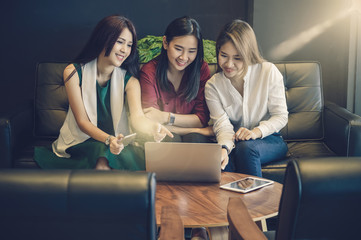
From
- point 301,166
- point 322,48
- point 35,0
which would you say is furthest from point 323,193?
point 35,0

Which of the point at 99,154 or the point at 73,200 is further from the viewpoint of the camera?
the point at 99,154

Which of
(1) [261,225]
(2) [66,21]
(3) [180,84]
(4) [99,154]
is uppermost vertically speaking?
(2) [66,21]

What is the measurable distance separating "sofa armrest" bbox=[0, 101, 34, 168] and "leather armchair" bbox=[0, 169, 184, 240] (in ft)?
6.11

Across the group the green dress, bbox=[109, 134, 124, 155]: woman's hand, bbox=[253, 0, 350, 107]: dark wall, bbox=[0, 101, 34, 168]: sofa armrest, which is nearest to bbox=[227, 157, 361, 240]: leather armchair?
bbox=[109, 134, 124, 155]: woman's hand

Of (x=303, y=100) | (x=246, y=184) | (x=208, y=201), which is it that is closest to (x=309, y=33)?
(x=303, y=100)

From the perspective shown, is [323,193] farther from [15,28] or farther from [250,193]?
[15,28]

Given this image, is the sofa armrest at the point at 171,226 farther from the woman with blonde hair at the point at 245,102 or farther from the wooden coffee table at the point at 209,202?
the woman with blonde hair at the point at 245,102

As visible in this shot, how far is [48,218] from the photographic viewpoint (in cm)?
81

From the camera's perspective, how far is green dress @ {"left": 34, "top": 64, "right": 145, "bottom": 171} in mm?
2348

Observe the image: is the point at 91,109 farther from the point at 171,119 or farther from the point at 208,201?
the point at 208,201

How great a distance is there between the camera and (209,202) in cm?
163

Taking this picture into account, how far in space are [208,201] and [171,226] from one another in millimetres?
540

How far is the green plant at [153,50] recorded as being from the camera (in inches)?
129

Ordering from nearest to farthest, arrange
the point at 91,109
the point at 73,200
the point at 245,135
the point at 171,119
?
the point at 73,200 → the point at 245,135 → the point at 91,109 → the point at 171,119
